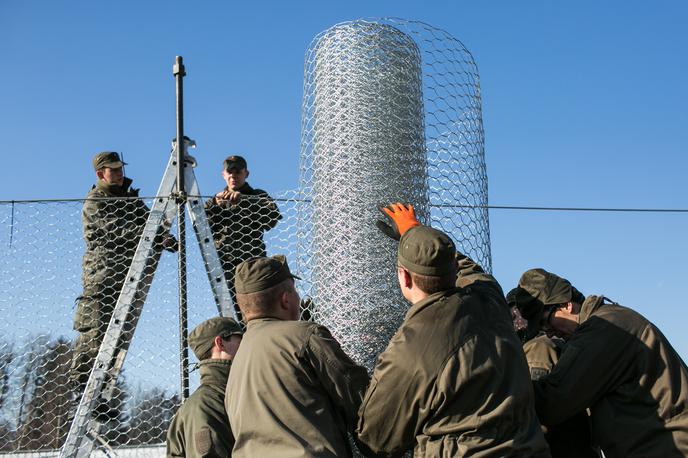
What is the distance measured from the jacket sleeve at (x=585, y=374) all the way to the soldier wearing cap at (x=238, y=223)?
185 centimetres

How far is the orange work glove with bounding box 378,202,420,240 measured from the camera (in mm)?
3047

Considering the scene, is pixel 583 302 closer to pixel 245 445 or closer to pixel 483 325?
pixel 483 325

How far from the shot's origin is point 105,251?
423 cm

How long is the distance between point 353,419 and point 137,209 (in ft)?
6.98

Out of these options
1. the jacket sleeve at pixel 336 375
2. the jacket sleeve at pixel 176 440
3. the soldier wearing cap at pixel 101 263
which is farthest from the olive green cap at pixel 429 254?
the soldier wearing cap at pixel 101 263

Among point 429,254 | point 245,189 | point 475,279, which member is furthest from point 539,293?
point 245,189

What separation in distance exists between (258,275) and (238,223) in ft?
4.57

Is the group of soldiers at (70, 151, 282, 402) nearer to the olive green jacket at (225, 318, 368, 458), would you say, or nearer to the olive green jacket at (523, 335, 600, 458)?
the olive green jacket at (225, 318, 368, 458)

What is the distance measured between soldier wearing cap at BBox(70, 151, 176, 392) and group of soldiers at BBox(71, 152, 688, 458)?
3.87ft

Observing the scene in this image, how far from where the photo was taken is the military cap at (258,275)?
284cm

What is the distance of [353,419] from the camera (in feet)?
8.55

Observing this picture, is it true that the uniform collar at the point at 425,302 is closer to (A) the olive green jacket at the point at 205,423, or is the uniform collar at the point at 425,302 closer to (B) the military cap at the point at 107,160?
(A) the olive green jacket at the point at 205,423

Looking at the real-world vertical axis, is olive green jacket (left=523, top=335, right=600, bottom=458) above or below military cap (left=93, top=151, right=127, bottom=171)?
below

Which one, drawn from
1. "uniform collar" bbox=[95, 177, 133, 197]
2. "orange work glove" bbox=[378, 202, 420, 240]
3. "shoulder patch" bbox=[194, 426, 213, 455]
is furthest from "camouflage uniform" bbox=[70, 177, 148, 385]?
"orange work glove" bbox=[378, 202, 420, 240]
